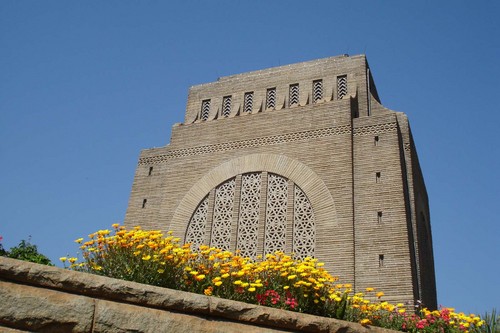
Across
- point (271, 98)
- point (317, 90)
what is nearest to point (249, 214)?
point (271, 98)

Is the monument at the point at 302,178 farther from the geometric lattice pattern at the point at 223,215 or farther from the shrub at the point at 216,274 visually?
the shrub at the point at 216,274

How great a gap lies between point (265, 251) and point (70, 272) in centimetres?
1011

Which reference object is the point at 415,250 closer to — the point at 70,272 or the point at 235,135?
the point at 235,135

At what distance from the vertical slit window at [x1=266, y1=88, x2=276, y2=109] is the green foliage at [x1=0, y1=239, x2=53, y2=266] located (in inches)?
375

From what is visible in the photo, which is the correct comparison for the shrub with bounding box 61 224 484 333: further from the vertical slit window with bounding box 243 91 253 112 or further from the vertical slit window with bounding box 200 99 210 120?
the vertical slit window with bounding box 200 99 210 120

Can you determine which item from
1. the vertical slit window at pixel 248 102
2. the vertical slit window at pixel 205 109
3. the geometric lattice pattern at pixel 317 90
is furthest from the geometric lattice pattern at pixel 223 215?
the geometric lattice pattern at pixel 317 90

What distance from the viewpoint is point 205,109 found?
62.0 feet

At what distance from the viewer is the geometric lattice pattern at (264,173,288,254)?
14.6m

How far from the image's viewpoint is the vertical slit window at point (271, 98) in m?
17.8

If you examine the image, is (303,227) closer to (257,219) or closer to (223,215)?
(257,219)

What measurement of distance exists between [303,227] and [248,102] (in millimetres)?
5811

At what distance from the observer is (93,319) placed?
4.70 m

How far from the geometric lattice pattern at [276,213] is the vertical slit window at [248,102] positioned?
335cm

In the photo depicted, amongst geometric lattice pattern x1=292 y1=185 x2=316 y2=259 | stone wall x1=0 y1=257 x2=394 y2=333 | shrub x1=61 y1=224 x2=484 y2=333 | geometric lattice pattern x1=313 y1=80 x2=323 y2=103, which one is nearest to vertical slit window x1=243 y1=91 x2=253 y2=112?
geometric lattice pattern x1=313 y1=80 x2=323 y2=103
